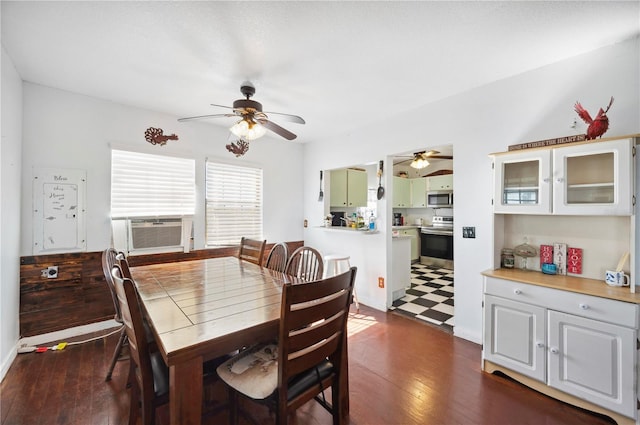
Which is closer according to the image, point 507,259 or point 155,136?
point 507,259

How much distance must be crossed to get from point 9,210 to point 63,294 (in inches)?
39.7

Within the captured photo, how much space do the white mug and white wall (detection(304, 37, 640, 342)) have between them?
2.60 ft

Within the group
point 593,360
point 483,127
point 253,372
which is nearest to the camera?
point 253,372

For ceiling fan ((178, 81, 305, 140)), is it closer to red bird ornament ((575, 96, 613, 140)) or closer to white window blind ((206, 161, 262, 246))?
white window blind ((206, 161, 262, 246))

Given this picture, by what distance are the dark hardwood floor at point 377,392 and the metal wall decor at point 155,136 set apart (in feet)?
7.47

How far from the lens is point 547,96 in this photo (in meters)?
2.19

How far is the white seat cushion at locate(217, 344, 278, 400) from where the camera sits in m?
1.23

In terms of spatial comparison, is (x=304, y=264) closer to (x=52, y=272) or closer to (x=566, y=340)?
(x=566, y=340)

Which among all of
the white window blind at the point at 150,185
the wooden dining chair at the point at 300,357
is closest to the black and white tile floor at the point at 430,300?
the wooden dining chair at the point at 300,357

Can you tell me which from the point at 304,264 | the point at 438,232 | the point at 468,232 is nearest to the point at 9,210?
the point at 304,264

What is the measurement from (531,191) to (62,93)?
459 centimetres

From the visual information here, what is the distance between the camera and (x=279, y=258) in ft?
8.52

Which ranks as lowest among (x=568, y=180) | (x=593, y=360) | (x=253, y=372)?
(x=593, y=360)

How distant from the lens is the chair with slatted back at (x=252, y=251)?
273 centimetres
